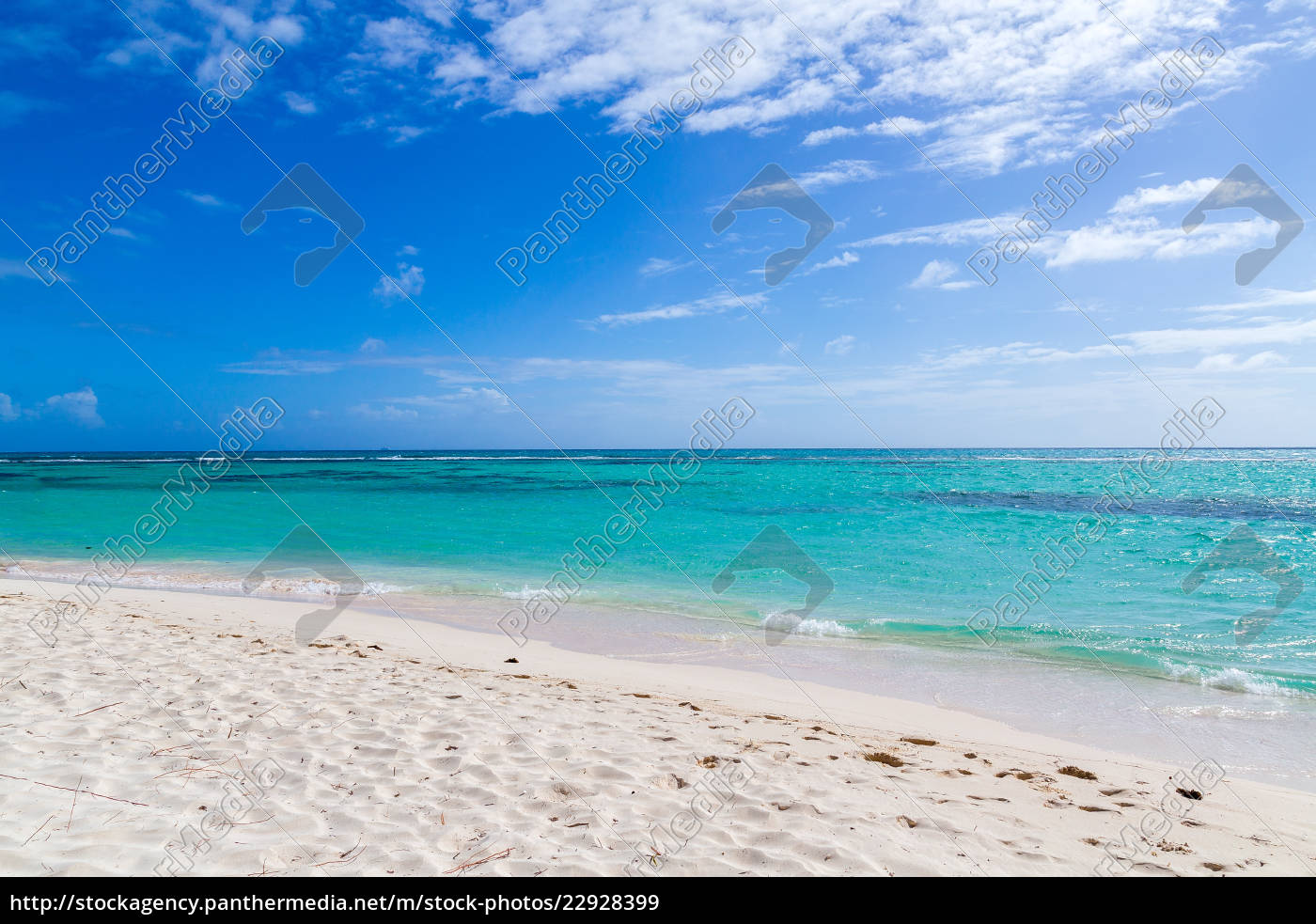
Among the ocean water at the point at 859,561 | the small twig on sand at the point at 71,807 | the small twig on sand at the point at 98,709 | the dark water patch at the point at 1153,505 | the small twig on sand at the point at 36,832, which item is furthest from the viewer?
the dark water patch at the point at 1153,505

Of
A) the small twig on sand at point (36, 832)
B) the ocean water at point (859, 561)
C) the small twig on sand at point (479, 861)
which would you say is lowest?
the small twig on sand at point (479, 861)

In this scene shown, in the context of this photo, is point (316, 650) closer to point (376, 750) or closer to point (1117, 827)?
point (376, 750)

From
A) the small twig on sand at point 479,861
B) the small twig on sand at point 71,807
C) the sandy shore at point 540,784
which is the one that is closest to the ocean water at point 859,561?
the sandy shore at point 540,784

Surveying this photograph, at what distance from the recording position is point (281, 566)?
1306cm

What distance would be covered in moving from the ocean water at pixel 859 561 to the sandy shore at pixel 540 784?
202 centimetres

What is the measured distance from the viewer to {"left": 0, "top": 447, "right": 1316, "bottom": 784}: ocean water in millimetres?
7984

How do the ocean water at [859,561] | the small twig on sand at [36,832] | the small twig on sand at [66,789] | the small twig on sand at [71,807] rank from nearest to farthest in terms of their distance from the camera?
the small twig on sand at [36,832] < the small twig on sand at [71,807] < the small twig on sand at [66,789] < the ocean water at [859,561]

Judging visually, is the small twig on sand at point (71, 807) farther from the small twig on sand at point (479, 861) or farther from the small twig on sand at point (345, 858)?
the small twig on sand at point (479, 861)

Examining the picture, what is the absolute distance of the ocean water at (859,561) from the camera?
798 centimetres

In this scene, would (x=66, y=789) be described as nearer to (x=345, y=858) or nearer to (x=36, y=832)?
(x=36, y=832)

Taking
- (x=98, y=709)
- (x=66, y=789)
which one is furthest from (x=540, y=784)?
(x=98, y=709)

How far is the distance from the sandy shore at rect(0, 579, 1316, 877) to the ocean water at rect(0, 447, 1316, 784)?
79.5 inches

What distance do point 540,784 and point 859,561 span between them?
37.4ft

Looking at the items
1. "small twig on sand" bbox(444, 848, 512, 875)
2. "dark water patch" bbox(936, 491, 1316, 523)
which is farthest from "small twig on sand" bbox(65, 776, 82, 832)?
"dark water patch" bbox(936, 491, 1316, 523)
